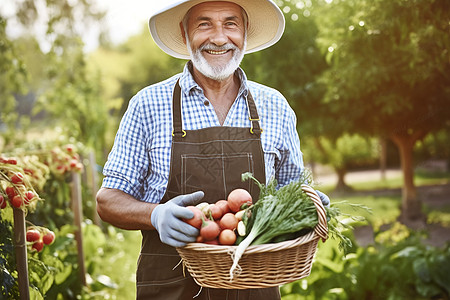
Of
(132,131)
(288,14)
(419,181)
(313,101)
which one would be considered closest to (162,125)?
(132,131)

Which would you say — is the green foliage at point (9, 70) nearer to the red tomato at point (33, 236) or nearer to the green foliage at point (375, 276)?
the red tomato at point (33, 236)

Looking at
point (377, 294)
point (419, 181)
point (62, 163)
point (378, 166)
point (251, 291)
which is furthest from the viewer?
point (378, 166)

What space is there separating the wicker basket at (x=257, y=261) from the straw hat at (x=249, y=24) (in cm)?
109

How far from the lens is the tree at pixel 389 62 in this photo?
3221 mm

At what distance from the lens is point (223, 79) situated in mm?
2244

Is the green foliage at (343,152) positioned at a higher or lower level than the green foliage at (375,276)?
higher

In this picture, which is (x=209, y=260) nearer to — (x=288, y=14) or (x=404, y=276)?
(x=404, y=276)

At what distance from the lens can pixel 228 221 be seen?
176 cm

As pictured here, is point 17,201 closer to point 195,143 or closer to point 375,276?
point 195,143

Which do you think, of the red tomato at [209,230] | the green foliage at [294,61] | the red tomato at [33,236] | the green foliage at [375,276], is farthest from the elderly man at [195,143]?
the green foliage at [294,61]

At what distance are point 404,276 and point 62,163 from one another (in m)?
3.23

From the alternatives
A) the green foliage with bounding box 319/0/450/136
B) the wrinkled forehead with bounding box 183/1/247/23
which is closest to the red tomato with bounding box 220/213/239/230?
the wrinkled forehead with bounding box 183/1/247/23

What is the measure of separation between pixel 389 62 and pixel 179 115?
3291 mm

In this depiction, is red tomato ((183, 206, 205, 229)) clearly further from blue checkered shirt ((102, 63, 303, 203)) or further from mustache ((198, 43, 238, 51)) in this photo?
mustache ((198, 43, 238, 51))
